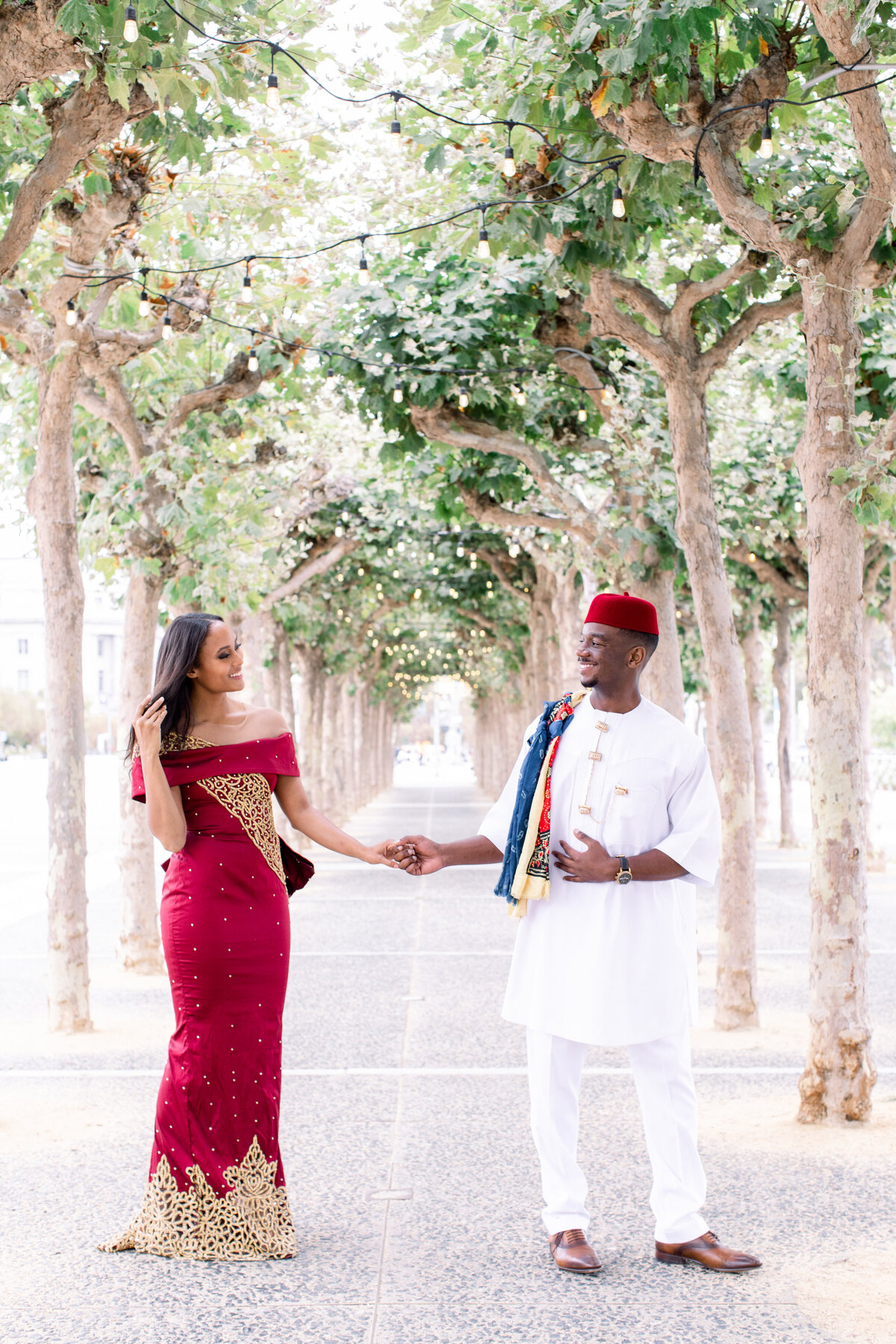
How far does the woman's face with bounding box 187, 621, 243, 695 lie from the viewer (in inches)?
182

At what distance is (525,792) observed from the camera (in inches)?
178

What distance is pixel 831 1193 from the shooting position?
520 centimetres

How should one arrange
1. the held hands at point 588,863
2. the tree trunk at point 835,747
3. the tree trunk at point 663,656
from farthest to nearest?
the tree trunk at point 663,656 < the tree trunk at point 835,747 < the held hands at point 588,863

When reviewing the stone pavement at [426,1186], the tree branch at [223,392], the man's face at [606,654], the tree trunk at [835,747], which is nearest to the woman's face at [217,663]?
the man's face at [606,654]

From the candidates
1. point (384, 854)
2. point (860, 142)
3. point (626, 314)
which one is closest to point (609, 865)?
point (384, 854)

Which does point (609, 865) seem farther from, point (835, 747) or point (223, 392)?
point (223, 392)

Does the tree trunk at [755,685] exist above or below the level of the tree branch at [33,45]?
below

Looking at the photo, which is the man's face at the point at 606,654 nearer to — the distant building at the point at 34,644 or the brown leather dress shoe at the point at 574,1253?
the brown leather dress shoe at the point at 574,1253

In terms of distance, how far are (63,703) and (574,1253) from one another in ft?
16.8

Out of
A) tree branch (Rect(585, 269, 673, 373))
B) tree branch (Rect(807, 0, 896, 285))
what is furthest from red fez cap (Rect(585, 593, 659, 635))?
tree branch (Rect(585, 269, 673, 373))

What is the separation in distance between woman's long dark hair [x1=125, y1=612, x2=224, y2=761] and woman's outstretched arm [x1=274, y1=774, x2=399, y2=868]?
0.41 meters

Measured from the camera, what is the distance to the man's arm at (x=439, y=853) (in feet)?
15.1

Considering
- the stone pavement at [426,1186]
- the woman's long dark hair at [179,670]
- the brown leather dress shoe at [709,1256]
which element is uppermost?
the woman's long dark hair at [179,670]

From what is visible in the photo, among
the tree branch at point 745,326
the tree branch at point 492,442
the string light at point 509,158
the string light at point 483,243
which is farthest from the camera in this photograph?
the tree branch at point 492,442
